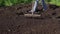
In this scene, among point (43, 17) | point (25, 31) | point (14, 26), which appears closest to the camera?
point (25, 31)

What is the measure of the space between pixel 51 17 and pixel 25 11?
1.19 meters

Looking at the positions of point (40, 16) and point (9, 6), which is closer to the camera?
point (40, 16)

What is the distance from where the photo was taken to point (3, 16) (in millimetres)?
6422

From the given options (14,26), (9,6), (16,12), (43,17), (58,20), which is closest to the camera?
(14,26)

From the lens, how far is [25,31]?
497 centimetres

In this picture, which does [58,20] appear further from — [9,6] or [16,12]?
[9,6]

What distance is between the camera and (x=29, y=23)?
5.55 m

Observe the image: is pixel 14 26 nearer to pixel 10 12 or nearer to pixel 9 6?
pixel 10 12

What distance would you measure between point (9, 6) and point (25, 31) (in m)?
2.99

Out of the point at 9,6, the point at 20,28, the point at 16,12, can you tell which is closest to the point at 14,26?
the point at 20,28

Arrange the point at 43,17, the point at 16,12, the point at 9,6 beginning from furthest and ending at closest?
1. the point at 9,6
2. the point at 16,12
3. the point at 43,17

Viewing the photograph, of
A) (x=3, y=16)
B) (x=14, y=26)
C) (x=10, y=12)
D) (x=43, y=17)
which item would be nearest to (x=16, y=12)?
(x=10, y=12)

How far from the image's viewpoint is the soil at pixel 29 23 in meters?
4.99

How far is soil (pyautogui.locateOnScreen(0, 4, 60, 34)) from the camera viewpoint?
4992mm
